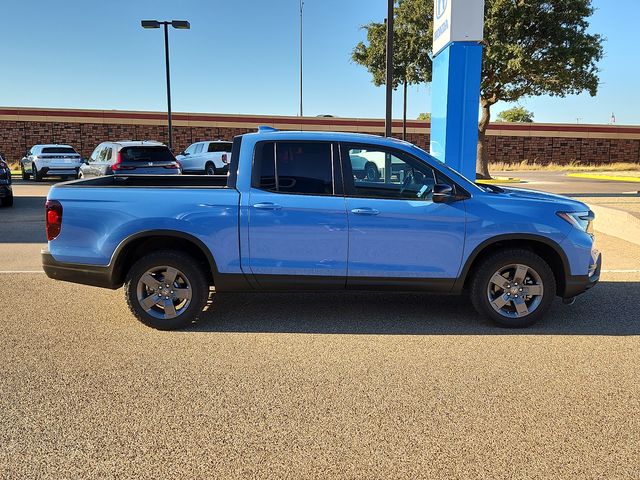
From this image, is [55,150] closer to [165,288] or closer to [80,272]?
[80,272]

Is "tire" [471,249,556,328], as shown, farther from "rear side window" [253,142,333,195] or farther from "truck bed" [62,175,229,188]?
"truck bed" [62,175,229,188]

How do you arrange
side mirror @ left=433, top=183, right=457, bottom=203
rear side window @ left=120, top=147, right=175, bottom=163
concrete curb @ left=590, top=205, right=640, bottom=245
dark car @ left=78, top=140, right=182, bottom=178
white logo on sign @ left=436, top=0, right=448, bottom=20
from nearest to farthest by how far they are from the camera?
side mirror @ left=433, top=183, right=457, bottom=203 → concrete curb @ left=590, top=205, right=640, bottom=245 → white logo on sign @ left=436, top=0, right=448, bottom=20 → dark car @ left=78, top=140, right=182, bottom=178 → rear side window @ left=120, top=147, right=175, bottom=163

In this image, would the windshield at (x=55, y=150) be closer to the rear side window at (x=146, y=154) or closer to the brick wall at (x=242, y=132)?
the rear side window at (x=146, y=154)

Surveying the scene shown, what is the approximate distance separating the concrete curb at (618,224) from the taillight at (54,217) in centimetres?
912

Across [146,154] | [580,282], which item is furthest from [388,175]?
[146,154]

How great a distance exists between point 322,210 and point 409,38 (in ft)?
68.5

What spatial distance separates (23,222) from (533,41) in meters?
19.8

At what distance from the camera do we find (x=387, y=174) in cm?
526

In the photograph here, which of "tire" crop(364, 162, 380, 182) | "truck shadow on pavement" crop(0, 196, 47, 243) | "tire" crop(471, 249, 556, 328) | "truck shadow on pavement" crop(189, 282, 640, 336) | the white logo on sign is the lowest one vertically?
"truck shadow on pavement" crop(189, 282, 640, 336)

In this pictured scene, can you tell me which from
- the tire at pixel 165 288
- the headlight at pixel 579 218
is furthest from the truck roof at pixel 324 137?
the headlight at pixel 579 218

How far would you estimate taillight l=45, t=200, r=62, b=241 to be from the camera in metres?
5.09

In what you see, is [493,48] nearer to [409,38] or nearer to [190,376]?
[409,38]

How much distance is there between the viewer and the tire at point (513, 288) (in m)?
5.13

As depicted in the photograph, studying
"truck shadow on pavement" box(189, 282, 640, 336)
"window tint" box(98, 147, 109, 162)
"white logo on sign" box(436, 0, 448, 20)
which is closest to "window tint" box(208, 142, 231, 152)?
"window tint" box(98, 147, 109, 162)
